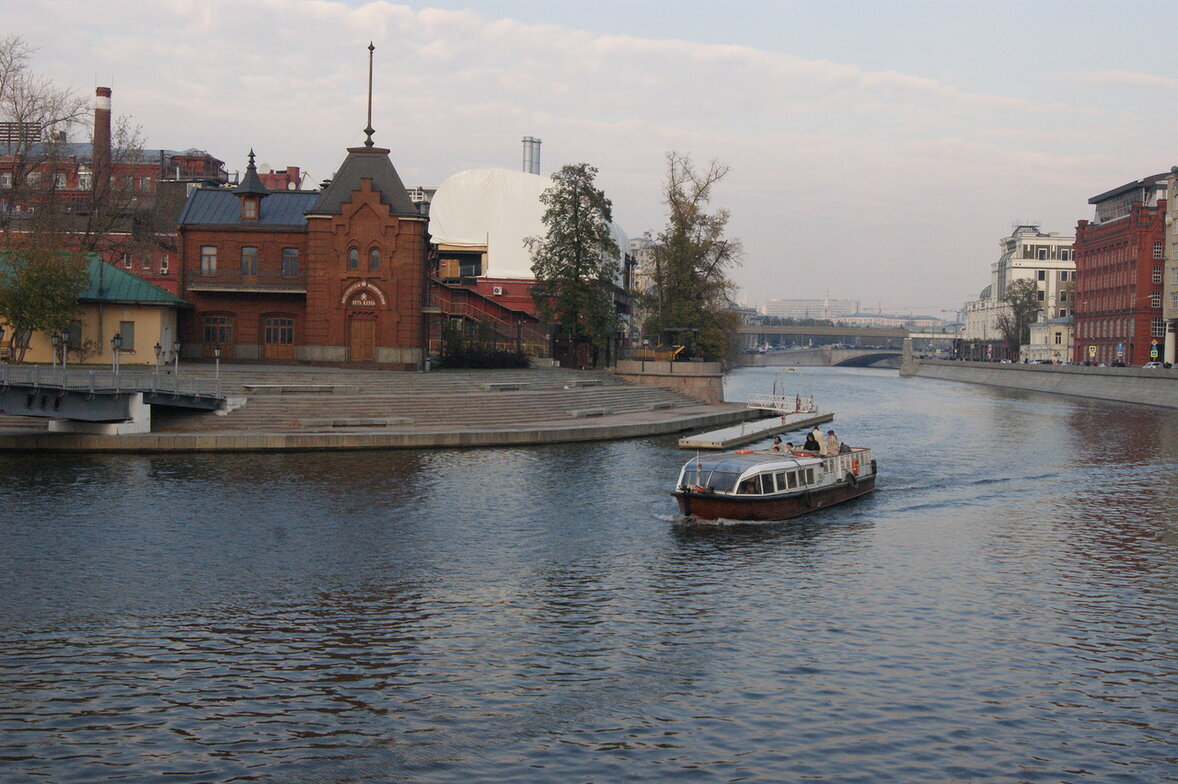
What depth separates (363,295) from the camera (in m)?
73.6

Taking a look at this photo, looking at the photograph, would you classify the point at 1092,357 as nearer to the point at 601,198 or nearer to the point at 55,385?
the point at 601,198

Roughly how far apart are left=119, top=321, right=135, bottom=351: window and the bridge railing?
13133 millimetres

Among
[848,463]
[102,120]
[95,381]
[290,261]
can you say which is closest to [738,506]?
[848,463]

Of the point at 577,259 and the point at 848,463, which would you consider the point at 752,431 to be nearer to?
the point at 848,463

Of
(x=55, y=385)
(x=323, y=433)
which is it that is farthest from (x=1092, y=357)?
(x=55, y=385)

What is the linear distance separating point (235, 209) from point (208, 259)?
406 cm

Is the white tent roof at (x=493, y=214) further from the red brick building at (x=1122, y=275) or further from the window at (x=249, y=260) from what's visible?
the red brick building at (x=1122, y=275)

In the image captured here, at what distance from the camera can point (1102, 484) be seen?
165 ft

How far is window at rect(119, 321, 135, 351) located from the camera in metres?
66.6

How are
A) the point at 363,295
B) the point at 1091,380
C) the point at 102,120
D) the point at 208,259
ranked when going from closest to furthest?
1. the point at 363,295
2. the point at 208,259
3. the point at 102,120
4. the point at 1091,380

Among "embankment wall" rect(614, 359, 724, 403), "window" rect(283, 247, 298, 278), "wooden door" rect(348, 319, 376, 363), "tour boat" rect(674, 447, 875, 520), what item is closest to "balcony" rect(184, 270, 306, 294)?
"window" rect(283, 247, 298, 278)

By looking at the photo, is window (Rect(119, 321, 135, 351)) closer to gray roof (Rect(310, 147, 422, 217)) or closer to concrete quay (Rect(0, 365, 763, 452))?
concrete quay (Rect(0, 365, 763, 452))

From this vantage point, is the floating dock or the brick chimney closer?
the floating dock

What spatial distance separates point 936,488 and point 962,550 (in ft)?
45.7
